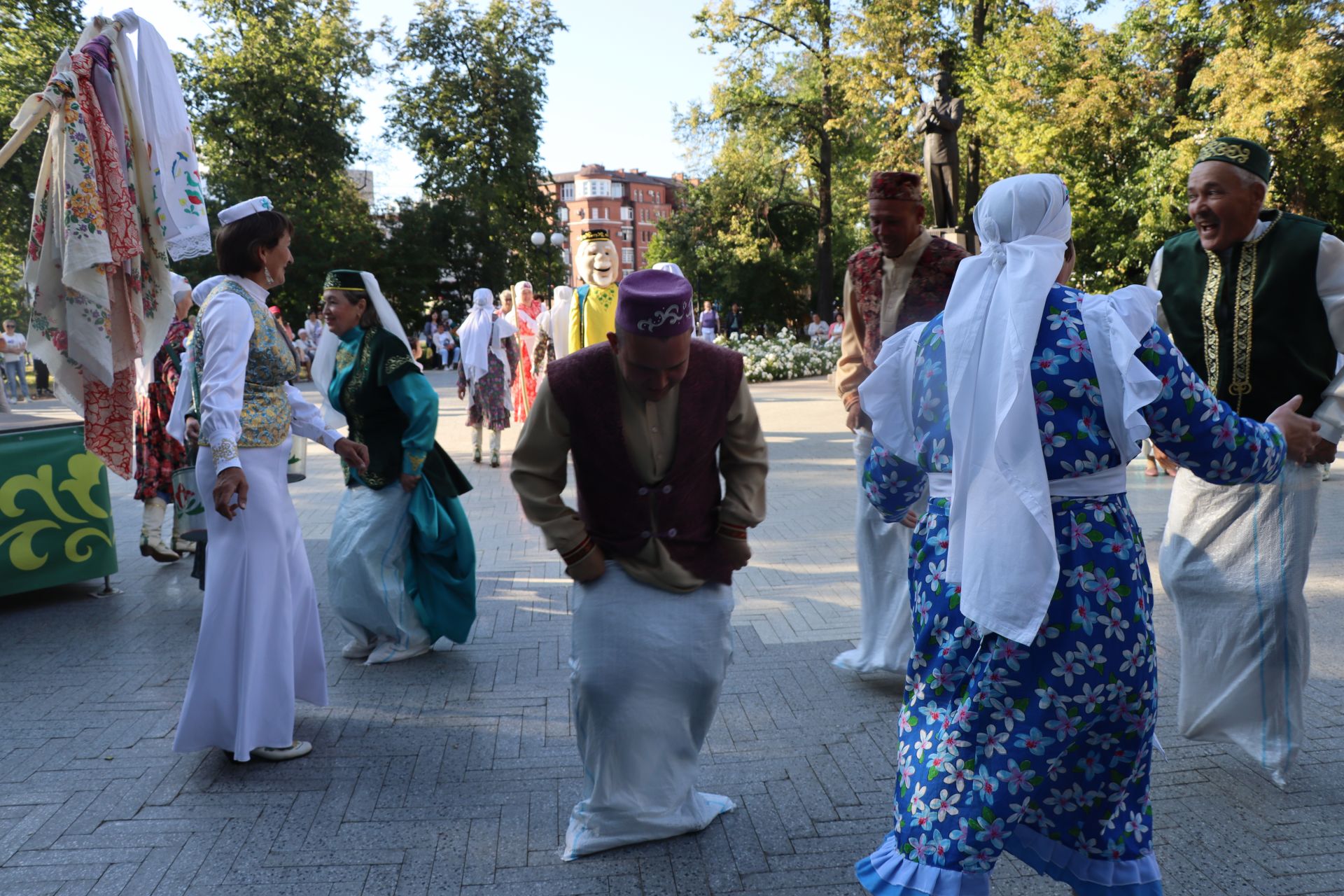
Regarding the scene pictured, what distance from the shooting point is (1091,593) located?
234cm

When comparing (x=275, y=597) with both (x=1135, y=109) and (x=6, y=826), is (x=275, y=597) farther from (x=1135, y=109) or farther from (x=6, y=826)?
(x=1135, y=109)

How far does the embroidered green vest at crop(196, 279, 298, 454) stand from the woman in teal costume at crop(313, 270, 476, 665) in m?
0.82

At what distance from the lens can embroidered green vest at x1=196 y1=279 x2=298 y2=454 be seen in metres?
3.96

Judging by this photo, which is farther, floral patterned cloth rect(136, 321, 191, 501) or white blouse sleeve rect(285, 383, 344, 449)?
floral patterned cloth rect(136, 321, 191, 501)

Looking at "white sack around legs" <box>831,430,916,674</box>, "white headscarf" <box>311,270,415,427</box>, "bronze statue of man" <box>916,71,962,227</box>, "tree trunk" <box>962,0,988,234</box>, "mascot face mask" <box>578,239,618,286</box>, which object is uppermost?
"tree trunk" <box>962,0,988,234</box>

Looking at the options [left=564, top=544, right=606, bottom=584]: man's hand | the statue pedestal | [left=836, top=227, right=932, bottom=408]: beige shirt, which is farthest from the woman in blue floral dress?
the statue pedestal

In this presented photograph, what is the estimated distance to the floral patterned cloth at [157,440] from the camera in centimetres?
717

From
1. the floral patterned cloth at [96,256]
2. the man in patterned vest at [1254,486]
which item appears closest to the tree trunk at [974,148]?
→ the man in patterned vest at [1254,486]

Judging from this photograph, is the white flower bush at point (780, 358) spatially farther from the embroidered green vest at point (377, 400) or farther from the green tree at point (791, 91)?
the embroidered green vest at point (377, 400)

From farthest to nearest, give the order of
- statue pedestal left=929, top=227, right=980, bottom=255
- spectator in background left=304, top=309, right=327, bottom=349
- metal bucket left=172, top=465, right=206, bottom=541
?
spectator in background left=304, top=309, right=327, bottom=349
statue pedestal left=929, top=227, right=980, bottom=255
metal bucket left=172, top=465, right=206, bottom=541

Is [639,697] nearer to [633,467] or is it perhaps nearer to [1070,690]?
[633,467]

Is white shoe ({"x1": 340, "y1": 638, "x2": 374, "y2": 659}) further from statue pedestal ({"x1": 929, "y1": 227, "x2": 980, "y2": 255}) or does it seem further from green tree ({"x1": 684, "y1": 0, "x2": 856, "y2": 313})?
green tree ({"x1": 684, "y1": 0, "x2": 856, "y2": 313})

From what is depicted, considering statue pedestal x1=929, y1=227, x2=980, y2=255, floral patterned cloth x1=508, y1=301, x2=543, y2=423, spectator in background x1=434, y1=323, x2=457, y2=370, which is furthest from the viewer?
spectator in background x1=434, y1=323, x2=457, y2=370

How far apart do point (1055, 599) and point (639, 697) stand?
1.31 m
